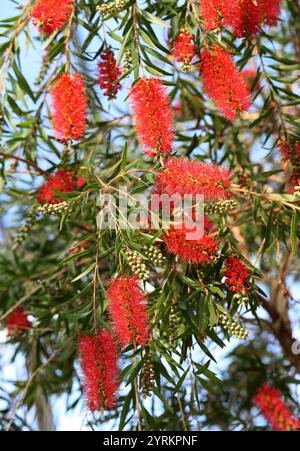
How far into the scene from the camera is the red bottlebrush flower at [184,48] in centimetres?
200

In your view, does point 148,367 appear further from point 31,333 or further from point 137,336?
point 31,333

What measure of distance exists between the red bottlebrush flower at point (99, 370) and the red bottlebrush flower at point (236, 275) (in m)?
0.34

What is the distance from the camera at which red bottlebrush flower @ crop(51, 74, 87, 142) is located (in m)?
2.00

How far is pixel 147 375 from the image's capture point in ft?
6.44

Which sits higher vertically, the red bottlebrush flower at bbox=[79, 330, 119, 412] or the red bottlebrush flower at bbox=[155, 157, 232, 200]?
the red bottlebrush flower at bbox=[155, 157, 232, 200]

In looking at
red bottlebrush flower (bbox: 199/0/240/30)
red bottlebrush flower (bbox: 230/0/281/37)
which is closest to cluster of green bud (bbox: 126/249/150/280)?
red bottlebrush flower (bbox: 199/0/240/30)

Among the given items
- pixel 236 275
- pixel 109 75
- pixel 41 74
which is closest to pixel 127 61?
pixel 109 75

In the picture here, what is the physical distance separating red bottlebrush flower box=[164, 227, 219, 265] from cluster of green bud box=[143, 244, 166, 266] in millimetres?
44

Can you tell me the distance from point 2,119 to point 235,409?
172 centimetres

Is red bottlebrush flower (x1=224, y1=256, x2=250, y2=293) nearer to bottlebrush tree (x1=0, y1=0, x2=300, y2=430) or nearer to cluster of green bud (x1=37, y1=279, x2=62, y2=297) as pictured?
bottlebrush tree (x1=0, y1=0, x2=300, y2=430)
